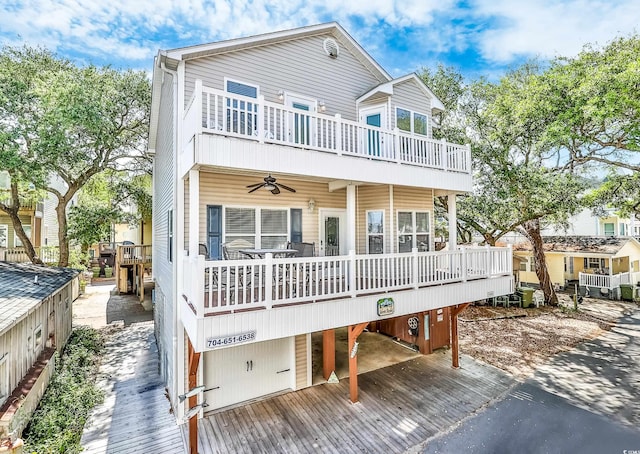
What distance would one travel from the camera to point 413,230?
10.6 metres

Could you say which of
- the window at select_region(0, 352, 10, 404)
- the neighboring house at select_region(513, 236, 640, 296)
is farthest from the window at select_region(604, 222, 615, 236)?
the window at select_region(0, 352, 10, 404)

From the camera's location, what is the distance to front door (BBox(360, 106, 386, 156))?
8.23 m

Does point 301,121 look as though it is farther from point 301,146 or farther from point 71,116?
point 71,116

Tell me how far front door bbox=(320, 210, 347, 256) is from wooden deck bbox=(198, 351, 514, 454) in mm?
3849

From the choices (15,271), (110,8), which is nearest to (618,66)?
(110,8)

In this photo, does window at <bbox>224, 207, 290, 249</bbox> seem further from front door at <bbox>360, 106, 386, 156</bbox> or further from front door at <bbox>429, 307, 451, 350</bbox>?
front door at <bbox>429, 307, 451, 350</bbox>

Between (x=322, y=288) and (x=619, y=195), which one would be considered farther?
(x=619, y=195)

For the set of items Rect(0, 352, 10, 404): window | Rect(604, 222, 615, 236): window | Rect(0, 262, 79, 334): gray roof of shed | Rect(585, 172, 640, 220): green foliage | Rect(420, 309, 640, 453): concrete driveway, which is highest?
Rect(585, 172, 640, 220): green foliage

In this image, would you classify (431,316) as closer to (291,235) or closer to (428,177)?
(428,177)

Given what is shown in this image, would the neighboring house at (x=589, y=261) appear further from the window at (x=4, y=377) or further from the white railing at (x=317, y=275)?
the window at (x=4, y=377)

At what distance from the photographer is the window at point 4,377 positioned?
19.9 feet

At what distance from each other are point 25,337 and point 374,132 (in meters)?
9.78

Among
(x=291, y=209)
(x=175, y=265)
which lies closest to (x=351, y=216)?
(x=291, y=209)

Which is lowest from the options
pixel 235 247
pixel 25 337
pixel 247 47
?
pixel 25 337
